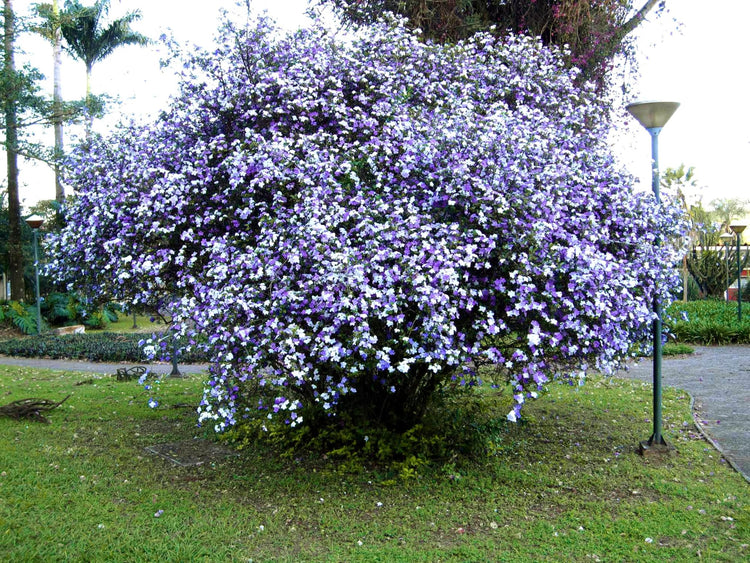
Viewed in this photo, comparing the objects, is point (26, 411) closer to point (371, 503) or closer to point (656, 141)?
point (371, 503)

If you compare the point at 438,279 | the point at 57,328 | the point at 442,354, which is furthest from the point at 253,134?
the point at 57,328

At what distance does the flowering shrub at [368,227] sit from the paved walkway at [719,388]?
151 cm

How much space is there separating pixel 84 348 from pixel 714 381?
11.1 m

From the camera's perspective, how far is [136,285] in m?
5.08

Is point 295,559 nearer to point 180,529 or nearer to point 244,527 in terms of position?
point 244,527

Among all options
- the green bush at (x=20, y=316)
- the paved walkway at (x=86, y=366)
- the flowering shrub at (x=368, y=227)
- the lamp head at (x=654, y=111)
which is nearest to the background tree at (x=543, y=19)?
the flowering shrub at (x=368, y=227)

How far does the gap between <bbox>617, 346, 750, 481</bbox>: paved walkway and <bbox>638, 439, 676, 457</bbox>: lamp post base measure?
0.46 m

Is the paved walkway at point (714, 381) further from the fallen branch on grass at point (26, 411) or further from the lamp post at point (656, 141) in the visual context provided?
the fallen branch on grass at point (26, 411)

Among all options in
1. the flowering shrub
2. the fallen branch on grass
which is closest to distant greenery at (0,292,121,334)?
the fallen branch on grass

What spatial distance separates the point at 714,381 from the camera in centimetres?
901

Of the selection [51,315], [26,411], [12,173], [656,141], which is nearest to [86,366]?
[26,411]

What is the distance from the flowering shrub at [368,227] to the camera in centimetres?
386

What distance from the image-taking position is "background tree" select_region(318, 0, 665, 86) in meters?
8.75

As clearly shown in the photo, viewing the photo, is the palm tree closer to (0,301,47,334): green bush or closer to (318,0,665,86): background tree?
(0,301,47,334): green bush
